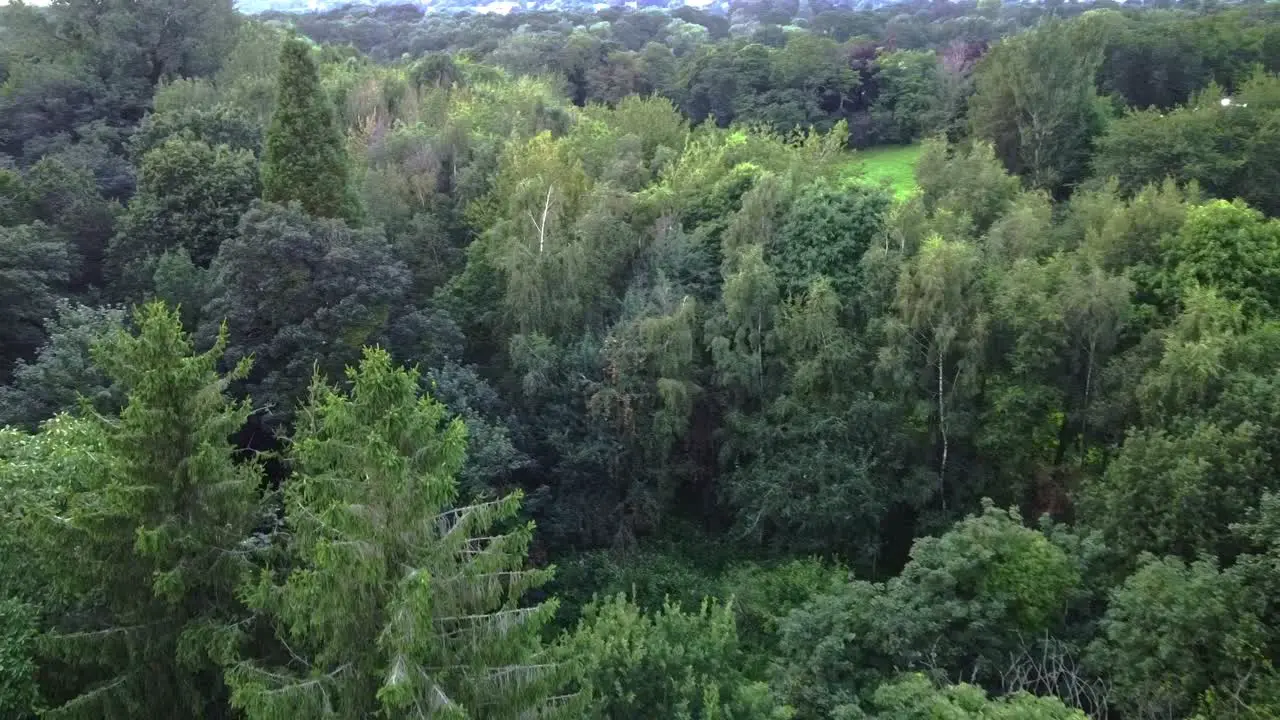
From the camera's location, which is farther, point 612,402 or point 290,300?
point 612,402

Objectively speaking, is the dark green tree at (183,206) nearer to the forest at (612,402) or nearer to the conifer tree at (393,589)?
the forest at (612,402)

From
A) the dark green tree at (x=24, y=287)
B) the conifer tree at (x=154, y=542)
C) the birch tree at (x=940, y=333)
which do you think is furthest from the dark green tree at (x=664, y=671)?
the dark green tree at (x=24, y=287)

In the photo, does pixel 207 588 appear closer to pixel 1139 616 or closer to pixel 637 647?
pixel 637 647

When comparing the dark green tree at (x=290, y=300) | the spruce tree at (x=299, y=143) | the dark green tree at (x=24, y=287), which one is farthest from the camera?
the spruce tree at (x=299, y=143)

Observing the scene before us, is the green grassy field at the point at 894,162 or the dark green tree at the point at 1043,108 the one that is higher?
the dark green tree at the point at 1043,108

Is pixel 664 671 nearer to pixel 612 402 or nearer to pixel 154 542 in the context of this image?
pixel 154 542

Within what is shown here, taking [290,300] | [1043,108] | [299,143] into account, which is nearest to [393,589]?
[290,300]

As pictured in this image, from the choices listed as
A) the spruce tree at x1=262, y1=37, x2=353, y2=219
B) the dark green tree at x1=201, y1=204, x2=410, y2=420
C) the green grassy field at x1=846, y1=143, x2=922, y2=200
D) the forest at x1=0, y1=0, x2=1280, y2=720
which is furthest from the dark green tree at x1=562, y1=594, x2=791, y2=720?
the green grassy field at x1=846, y1=143, x2=922, y2=200
